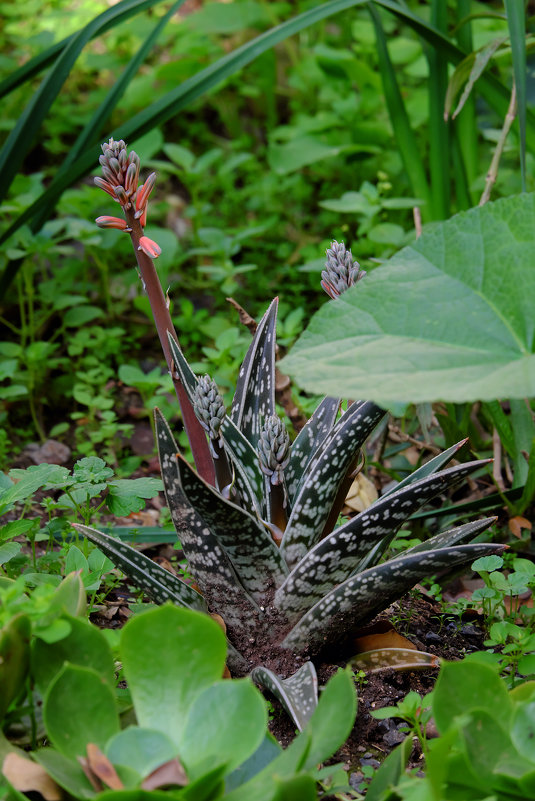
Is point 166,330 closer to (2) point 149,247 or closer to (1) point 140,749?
(2) point 149,247

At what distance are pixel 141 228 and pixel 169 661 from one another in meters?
0.69

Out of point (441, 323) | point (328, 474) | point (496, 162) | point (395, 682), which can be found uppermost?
point (496, 162)

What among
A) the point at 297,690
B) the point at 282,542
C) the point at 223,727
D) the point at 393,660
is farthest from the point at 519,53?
the point at 223,727

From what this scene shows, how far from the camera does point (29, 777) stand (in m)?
0.95

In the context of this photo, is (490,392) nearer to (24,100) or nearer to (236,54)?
(236,54)

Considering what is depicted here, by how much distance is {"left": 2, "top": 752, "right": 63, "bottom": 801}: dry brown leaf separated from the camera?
945 millimetres

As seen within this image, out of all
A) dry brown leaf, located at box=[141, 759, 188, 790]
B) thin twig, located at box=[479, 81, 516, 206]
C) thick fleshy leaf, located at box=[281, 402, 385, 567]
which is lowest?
dry brown leaf, located at box=[141, 759, 188, 790]

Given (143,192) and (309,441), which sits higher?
(143,192)

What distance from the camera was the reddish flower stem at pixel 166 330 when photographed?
133 cm

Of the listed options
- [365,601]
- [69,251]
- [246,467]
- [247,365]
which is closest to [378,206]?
[69,251]

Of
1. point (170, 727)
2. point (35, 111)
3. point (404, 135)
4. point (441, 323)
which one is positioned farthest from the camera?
point (404, 135)

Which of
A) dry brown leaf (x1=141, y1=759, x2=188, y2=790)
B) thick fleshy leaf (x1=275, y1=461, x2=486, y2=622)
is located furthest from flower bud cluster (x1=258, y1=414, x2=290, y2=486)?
dry brown leaf (x1=141, y1=759, x2=188, y2=790)

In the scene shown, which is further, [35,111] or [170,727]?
[35,111]

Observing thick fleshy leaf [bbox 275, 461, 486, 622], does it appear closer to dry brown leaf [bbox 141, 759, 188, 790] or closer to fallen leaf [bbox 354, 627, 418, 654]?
fallen leaf [bbox 354, 627, 418, 654]
